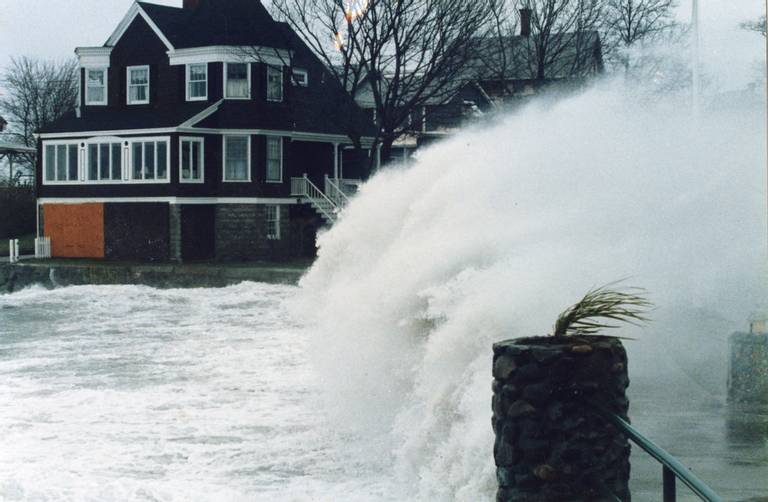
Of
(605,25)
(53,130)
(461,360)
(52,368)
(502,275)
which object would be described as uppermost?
(605,25)

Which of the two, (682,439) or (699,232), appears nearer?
(682,439)

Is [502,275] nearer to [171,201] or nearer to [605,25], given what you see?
[171,201]

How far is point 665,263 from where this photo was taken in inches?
584

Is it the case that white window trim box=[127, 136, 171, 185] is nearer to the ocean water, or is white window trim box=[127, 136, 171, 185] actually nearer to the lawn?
→ the lawn

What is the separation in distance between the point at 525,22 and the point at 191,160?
1784 cm

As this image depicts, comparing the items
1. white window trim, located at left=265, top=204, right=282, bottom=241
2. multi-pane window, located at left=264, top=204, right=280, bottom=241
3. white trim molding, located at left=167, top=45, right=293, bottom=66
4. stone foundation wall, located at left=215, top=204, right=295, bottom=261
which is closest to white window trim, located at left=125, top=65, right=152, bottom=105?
white trim molding, located at left=167, top=45, right=293, bottom=66

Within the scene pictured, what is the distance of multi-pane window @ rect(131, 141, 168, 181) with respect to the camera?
40.0m

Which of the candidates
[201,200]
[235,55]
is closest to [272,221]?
[201,200]

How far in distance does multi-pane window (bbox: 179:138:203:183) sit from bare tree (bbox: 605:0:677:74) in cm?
1776

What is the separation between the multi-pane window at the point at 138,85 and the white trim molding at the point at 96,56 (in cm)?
132

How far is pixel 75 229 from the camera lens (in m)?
42.2

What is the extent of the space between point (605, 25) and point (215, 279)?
2218 centimetres

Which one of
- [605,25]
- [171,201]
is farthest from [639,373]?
[605,25]

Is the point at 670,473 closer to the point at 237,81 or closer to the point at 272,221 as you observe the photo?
Answer: the point at 272,221
